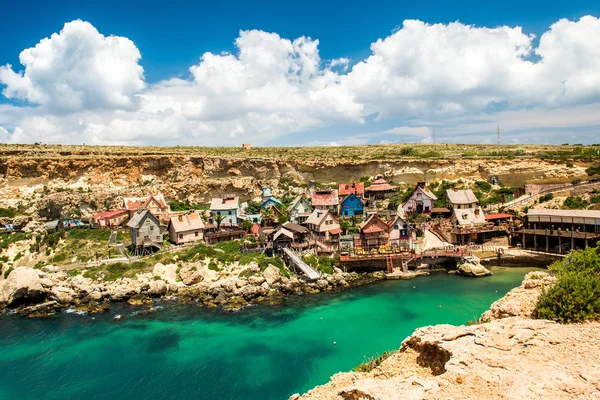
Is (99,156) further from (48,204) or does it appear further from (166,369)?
(166,369)

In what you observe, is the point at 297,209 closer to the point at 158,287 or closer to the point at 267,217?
the point at 267,217

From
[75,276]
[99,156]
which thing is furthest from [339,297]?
[99,156]

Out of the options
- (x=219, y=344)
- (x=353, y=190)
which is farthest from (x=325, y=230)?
(x=219, y=344)

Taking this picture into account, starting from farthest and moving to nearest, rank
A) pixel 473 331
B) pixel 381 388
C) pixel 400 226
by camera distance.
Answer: pixel 400 226 → pixel 473 331 → pixel 381 388

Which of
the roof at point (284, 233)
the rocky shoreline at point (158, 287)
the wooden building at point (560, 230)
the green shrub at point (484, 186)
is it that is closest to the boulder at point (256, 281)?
the rocky shoreline at point (158, 287)

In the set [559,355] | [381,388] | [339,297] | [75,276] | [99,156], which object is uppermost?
[99,156]

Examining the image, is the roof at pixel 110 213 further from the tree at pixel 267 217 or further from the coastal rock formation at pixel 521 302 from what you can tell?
the coastal rock formation at pixel 521 302

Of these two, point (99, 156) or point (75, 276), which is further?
point (99, 156)
